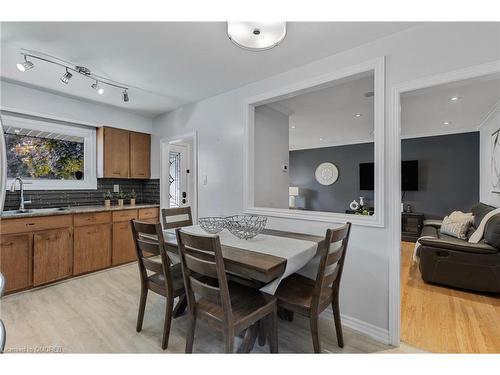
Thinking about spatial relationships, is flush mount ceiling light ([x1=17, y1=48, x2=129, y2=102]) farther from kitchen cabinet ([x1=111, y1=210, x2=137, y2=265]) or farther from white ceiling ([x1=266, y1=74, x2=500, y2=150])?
white ceiling ([x1=266, y1=74, x2=500, y2=150])

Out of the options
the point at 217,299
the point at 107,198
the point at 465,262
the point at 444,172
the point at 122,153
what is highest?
the point at 122,153

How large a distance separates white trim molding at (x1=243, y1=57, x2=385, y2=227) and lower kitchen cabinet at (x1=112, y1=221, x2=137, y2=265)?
191 cm

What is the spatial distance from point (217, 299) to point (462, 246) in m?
2.85

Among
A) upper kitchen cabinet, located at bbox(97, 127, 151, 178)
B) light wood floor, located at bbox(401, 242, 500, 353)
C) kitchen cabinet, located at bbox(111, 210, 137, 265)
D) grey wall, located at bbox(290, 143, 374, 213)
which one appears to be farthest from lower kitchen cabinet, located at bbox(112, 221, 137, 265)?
grey wall, located at bbox(290, 143, 374, 213)

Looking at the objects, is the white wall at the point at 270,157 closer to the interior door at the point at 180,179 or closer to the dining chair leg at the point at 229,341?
the dining chair leg at the point at 229,341

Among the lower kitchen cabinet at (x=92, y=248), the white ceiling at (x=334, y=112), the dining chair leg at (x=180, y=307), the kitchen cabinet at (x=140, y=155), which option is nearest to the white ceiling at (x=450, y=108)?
the white ceiling at (x=334, y=112)

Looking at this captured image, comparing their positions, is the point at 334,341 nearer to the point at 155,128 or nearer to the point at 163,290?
the point at 163,290

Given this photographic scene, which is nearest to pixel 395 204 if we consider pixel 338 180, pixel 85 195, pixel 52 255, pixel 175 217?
pixel 175 217

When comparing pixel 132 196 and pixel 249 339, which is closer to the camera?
pixel 249 339

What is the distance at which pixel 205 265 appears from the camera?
1379mm

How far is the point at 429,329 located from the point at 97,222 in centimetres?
379

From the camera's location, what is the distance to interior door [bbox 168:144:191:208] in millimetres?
4875

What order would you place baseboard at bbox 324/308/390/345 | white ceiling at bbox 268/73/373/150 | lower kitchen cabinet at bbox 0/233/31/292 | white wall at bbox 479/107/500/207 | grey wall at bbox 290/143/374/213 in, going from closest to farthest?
baseboard at bbox 324/308/390/345 → lower kitchen cabinet at bbox 0/233/31/292 → white ceiling at bbox 268/73/373/150 → white wall at bbox 479/107/500/207 → grey wall at bbox 290/143/374/213

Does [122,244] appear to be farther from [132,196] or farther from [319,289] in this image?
[319,289]
